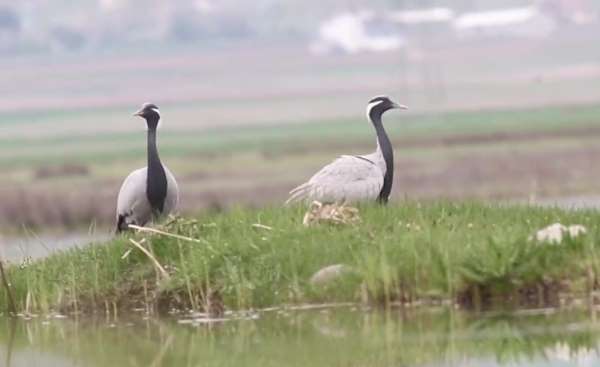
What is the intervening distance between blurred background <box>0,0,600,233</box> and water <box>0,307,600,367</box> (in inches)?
492

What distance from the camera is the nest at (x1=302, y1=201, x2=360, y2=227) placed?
1680 centimetres

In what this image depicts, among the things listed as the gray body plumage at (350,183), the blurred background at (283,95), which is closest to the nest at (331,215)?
the gray body plumage at (350,183)

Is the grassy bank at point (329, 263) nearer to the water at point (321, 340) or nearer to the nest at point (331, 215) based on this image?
the nest at point (331, 215)

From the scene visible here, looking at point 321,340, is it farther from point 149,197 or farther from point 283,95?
point 283,95

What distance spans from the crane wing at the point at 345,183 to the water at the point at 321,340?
3.42 metres

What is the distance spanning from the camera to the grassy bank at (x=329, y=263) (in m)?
15.5

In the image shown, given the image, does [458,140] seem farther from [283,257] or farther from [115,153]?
[283,257]

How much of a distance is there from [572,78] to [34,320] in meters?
104

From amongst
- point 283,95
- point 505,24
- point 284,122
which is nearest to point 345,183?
point 284,122

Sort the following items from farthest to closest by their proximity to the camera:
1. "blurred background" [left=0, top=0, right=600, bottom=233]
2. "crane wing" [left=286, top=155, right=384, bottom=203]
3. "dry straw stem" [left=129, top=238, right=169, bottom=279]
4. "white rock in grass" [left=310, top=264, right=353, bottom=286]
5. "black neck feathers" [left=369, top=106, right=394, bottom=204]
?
"blurred background" [left=0, top=0, right=600, bottom=233] → "black neck feathers" [left=369, top=106, right=394, bottom=204] → "crane wing" [left=286, top=155, right=384, bottom=203] → "dry straw stem" [left=129, top=238, right=169, bottom=279] → "white rock in grass" [left=310, top=264, right=353, bottom=286]

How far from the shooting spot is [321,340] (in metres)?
14.8

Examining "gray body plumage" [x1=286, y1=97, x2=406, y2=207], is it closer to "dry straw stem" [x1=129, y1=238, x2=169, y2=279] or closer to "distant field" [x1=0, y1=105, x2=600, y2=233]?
"dry straw stem" [x1=129, y1=238, x2=169, y2=279]

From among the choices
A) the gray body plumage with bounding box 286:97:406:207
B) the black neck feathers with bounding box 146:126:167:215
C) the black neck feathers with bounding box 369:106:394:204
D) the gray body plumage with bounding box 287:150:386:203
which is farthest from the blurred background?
the black neck feathers with bounding box 146:126:167:215

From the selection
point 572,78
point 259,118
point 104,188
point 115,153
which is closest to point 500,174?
point 104,188
